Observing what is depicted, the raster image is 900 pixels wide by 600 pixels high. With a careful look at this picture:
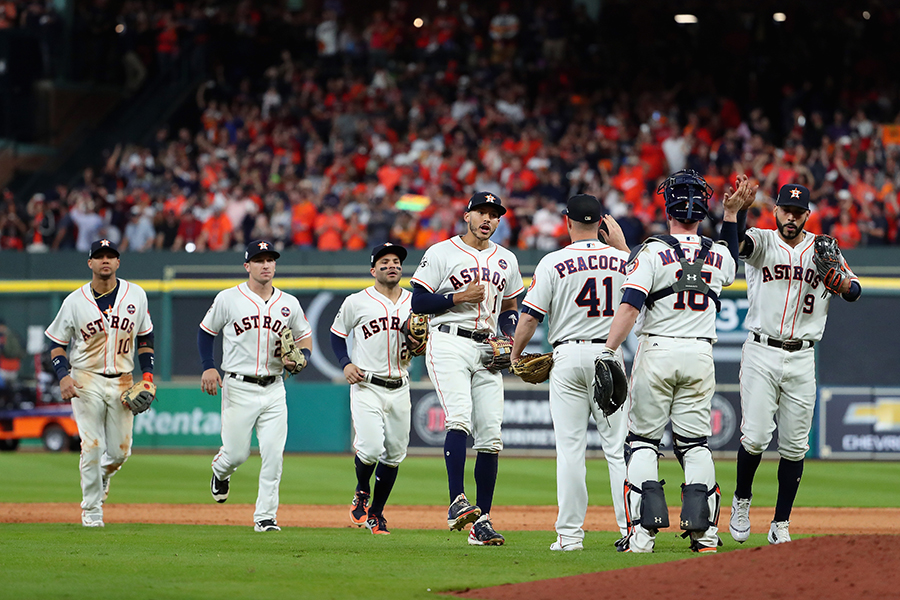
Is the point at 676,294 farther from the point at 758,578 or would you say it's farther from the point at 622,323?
the point at 758,578

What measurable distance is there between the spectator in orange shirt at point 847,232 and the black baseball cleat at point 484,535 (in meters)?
11.2

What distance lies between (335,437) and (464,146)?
6032mm

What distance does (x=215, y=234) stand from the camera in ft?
61.4

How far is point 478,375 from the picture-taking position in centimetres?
737

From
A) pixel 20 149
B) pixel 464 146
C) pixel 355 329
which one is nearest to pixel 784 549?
pixel 355 329

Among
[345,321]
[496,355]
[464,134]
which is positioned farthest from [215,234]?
[496,355]

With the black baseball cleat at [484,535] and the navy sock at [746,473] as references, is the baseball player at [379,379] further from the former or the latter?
the navy sock at [746,473]

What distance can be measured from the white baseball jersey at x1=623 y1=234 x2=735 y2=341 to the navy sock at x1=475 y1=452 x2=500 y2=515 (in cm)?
145

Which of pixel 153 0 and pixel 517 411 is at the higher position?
pixel 153 0

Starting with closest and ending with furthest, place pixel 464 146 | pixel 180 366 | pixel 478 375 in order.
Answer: pixel 478 375, pixel 180 366, pixel 464 146

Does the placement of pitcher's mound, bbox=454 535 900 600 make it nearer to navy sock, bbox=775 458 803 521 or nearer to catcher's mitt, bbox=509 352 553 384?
navy sock, bbox=775 458 803 521

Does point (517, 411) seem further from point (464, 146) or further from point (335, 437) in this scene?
point (464, 146)

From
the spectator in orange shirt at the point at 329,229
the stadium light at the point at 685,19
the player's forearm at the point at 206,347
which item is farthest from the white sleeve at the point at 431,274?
the stadium light at the point at 685,19

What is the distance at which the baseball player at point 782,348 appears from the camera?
6965 mm
